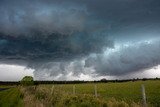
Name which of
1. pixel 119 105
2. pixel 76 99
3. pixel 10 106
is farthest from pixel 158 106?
pixel 10 106

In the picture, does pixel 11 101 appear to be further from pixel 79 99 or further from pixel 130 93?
pixel 130 93

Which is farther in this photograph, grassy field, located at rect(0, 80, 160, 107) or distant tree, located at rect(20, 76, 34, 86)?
distant tree, located at rect(20, 76, 34, 86)

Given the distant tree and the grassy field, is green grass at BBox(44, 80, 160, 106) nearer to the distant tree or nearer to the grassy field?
the grassy field

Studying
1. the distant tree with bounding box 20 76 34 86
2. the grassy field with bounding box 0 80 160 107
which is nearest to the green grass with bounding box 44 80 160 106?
the grassy field with bounding box 0 80 160 107

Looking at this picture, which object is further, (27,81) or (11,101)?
(27,81)

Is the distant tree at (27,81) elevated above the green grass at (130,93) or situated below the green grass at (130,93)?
above

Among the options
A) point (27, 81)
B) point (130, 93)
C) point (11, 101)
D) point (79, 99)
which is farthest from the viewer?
point (27, 81)

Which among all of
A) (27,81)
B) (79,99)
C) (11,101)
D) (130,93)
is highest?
(27,81)

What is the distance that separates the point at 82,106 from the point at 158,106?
5572 mm

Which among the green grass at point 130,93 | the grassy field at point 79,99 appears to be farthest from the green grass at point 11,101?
the green grass at point 130,93

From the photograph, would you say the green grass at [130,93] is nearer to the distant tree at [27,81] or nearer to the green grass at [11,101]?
the green grass at [11,101]

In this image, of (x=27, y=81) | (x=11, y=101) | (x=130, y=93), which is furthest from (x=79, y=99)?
(x=27, y=81)

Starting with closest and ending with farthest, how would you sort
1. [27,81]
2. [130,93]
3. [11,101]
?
[11,101] < [130,93] < [27,81]

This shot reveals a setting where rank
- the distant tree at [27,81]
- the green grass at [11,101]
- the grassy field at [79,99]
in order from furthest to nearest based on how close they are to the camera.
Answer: the distant tree at [27,81]
the green grass at [11,101]
the grassy field at [79,99]
